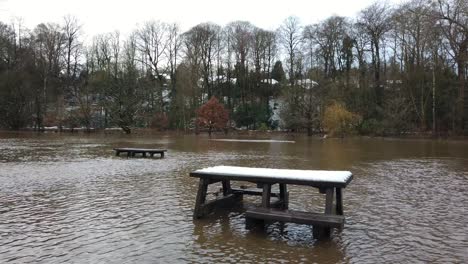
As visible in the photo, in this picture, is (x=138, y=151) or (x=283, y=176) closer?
(x=283, y=176)

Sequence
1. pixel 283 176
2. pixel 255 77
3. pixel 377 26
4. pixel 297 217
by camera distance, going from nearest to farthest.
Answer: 1. pixel 297 217
2. pixel 283 176
3. pixel 377 26
4. pixel 255 77

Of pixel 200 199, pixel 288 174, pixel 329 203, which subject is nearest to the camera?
pixel 329 203

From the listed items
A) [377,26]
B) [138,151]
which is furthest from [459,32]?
[138,151]

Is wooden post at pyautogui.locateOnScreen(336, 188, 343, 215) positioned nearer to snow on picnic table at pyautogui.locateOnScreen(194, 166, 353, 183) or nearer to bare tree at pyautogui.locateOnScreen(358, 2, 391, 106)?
snow on picnic table at pyautogui.locateOnScreen(194, 166, 353, 183)

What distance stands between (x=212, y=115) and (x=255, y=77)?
15458 millimetres

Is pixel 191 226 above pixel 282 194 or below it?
below

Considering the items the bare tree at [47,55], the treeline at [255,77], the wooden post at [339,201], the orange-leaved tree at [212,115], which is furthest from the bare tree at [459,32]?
the bare tree at [47,55]

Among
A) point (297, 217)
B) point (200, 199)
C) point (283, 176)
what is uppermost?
point (283, 176)

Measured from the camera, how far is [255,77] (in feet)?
224

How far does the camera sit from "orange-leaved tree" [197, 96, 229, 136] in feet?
182

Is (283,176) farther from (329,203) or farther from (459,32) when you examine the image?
(459,32)

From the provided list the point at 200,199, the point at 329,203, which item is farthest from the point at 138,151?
the point at 329,203

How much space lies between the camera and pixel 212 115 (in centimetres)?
5578

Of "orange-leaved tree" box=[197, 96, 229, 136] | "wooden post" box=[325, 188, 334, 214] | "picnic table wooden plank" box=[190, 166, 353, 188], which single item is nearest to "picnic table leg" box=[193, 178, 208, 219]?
"picnic table wooden plank" box=[190, 166, 353, 188]
